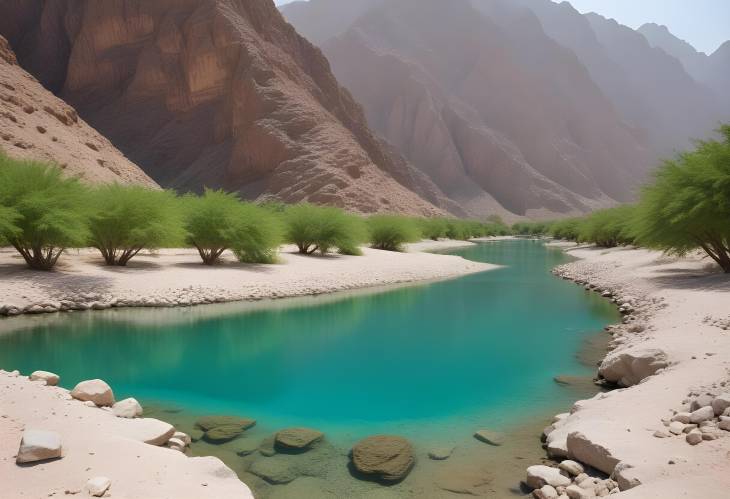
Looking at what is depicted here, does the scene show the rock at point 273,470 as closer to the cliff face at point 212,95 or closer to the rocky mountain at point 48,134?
the rocky mountain at point 48,134

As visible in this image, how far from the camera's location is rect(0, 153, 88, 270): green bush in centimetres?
1536

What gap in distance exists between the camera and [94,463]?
4.62 meters

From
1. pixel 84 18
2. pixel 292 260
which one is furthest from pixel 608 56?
pixel 292 260

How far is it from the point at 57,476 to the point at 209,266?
1750cm

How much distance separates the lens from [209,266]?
70.1 feet

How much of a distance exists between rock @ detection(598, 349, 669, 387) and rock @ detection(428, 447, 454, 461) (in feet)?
11.5

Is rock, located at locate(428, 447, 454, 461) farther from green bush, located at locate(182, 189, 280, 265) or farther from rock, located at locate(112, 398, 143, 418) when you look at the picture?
green bush, located at locate(182, 189, 280, 265)

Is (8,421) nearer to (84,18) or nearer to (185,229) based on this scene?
(185,229)

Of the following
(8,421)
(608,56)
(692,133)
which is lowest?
(8,421)

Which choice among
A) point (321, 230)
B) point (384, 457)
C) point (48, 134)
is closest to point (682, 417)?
point (384, 457)

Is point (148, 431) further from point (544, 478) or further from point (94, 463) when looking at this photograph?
point (544, 478)

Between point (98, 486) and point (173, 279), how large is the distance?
47.7 ft

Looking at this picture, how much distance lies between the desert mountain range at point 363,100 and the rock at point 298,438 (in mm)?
32090

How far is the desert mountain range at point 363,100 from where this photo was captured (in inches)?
2422
